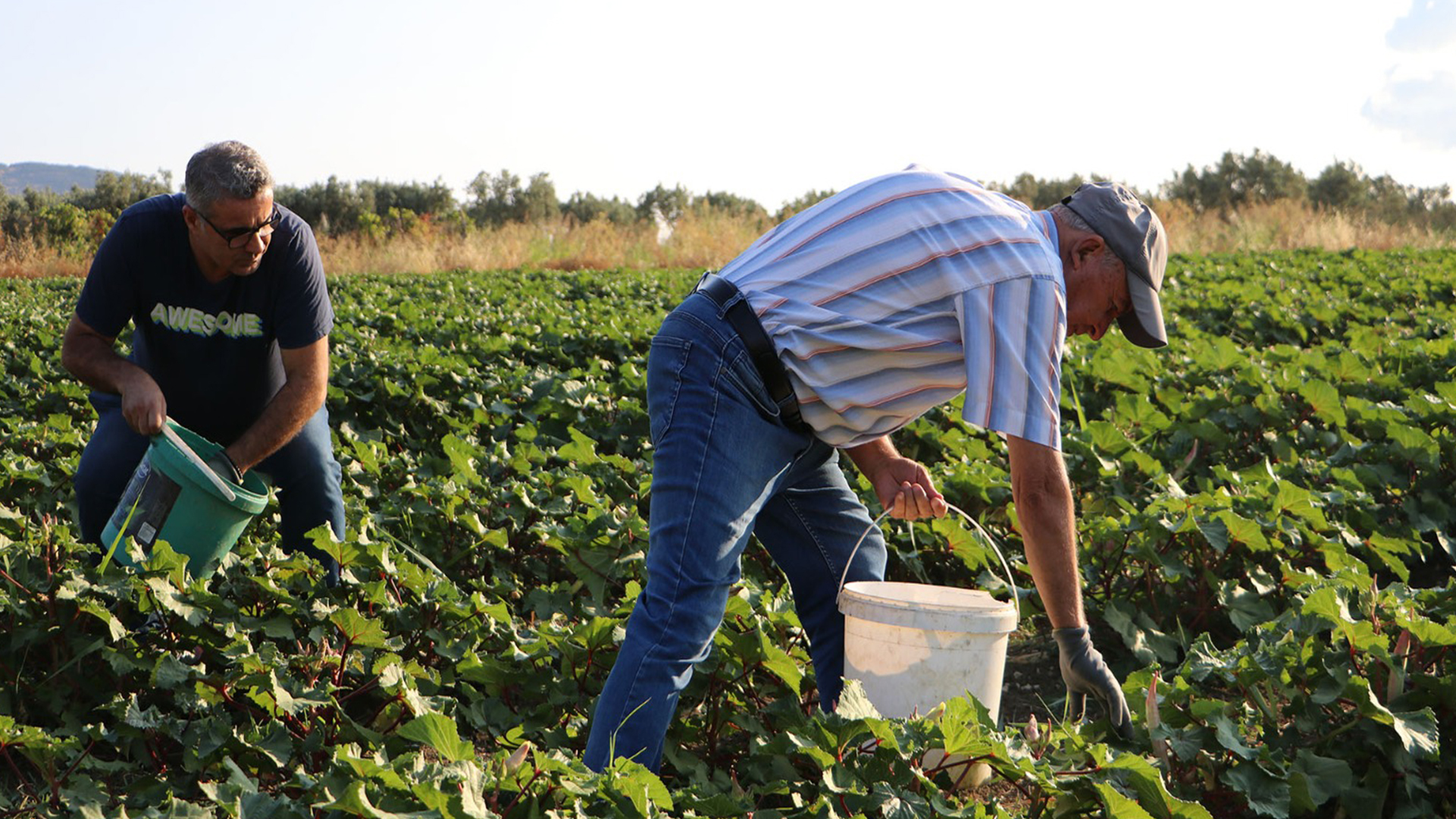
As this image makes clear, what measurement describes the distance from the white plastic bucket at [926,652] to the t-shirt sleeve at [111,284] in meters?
2.20

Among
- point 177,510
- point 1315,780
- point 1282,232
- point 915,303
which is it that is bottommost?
point 1315,780

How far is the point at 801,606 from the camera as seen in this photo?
9.06 ft

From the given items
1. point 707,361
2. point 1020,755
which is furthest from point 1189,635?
point 707,361

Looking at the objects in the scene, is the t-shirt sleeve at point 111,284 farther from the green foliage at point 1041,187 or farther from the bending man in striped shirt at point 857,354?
the green foliage at point 1041,187

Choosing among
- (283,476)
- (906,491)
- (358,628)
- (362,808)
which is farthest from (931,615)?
(283,476)

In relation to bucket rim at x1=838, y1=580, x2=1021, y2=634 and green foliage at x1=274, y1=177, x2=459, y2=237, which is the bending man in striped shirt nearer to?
bucket rim at x1=838, y1=580, x2=1021, y2=634

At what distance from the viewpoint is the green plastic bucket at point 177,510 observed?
2.89m

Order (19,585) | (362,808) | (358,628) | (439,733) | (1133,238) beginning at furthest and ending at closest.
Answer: (19,585)
(358,628)
(1133,238)
(439,733)
(362,808)

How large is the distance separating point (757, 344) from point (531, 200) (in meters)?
40.3

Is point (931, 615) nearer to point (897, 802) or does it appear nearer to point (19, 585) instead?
point (897, 802)

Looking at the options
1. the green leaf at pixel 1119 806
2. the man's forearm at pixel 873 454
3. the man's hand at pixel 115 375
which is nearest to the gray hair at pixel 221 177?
the man's hand at pixel 115 375

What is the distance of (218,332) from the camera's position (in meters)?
3.37

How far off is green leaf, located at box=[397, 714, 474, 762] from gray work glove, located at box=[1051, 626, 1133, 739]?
1.15 meters

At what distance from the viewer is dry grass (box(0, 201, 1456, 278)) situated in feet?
68.1
